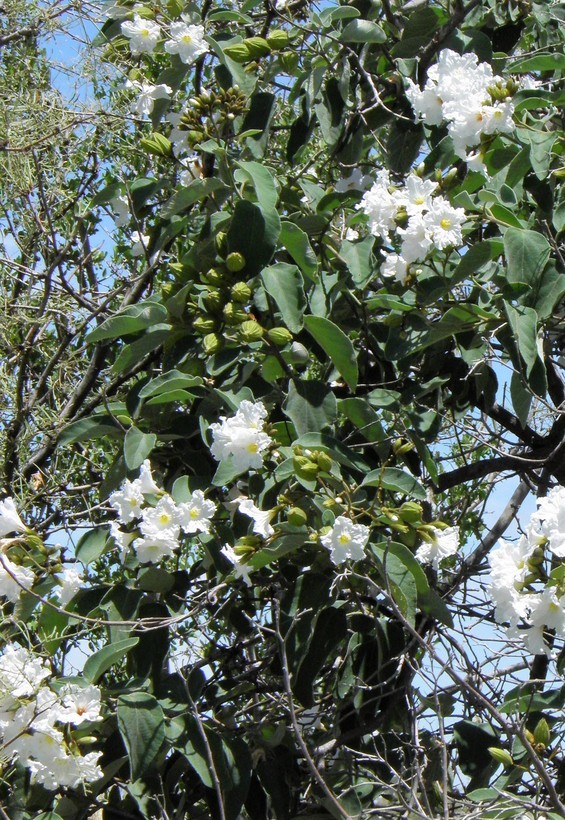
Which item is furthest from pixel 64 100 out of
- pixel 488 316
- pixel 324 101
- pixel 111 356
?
pixel 488 316

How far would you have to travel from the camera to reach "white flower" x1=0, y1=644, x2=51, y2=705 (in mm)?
1498

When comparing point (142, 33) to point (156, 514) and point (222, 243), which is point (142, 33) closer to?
point (222, 243)

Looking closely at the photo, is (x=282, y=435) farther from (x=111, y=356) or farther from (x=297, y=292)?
(x=111, y=356)

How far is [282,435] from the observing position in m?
1.61

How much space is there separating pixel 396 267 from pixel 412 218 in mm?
112

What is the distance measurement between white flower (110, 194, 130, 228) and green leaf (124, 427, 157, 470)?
0.62m

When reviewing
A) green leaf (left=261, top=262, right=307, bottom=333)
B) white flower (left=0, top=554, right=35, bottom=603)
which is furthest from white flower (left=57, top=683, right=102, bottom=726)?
green leaf (left=261, top=262, right=307, bottom=333)

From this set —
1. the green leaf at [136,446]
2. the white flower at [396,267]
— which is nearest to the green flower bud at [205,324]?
→ the green leaf at [136,446]

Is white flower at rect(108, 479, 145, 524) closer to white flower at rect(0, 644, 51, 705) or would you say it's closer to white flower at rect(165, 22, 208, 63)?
white flower at rect(0, 644, 51, 705)

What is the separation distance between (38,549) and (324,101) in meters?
1.00

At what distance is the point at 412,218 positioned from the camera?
156cm

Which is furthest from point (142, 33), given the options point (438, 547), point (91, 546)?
point (438, 547)

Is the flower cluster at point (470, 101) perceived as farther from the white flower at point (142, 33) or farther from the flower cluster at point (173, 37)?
the white flower at point (142, 33)

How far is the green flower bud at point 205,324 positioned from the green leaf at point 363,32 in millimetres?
593
